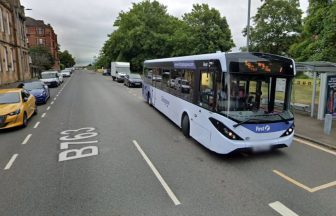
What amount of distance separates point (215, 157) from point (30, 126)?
757 centimetres

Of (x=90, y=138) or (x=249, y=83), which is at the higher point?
(x=249, y=83)

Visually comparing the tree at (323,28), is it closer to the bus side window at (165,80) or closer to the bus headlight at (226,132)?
the bus side window at (165,80)

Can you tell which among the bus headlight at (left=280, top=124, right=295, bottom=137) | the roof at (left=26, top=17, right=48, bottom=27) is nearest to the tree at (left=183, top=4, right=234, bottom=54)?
the bus headlight at (left=280, top=124, right=295, bottom=137)

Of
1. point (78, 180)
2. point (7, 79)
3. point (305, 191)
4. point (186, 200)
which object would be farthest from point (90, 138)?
point (7, 79)

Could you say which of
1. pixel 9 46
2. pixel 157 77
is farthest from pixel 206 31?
pixel 157 77

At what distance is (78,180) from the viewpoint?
5.23 metres

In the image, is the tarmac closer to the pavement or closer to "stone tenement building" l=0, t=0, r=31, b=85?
the pavement

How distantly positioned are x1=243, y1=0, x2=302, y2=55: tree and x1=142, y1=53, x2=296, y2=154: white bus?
118 feet

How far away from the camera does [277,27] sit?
39.6m

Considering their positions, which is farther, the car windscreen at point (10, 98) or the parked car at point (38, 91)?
the parked car at point (38, 91)

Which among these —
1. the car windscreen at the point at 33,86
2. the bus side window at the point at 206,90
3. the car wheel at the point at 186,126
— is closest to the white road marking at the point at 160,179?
the car wheel at the point at 186,126

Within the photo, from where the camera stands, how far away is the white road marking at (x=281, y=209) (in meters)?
4.07

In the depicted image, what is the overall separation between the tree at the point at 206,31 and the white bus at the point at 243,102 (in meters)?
32.1

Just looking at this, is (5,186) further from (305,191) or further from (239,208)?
(305,191)
